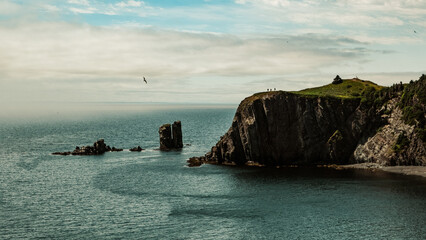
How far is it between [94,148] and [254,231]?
337 ft

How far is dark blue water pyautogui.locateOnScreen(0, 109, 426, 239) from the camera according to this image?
74312 millimetres

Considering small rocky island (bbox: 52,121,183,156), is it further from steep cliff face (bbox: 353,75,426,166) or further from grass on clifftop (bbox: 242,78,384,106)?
steep cliff face (bbox: 353,75,426,166)

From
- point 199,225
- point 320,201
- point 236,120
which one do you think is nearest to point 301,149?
point 236,120

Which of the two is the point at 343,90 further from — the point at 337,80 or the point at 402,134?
the point at 402,134

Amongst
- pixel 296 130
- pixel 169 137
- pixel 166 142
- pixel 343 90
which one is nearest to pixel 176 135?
pixel 169 137

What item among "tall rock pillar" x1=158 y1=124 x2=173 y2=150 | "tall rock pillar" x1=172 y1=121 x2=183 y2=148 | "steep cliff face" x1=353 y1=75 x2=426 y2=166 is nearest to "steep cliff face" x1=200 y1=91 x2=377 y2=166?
"steep cliff face" x1=353 y1=75 x2=426 y2=166

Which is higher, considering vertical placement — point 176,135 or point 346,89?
point 346,89

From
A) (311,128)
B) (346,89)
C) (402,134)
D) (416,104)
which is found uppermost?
(346,89)

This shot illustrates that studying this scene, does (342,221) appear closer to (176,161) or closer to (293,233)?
(293,233)

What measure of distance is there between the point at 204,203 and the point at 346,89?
78.3m

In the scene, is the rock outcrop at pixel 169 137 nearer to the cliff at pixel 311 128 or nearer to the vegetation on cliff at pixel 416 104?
the cliff at pixel 311 128

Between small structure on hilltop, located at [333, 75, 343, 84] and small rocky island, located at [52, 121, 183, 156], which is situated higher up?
small structure on hilltop, located at [333, 75, 343, 84]

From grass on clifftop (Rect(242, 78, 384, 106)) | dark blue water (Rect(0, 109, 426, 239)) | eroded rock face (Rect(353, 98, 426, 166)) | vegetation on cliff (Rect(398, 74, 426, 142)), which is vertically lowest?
dark blue water (Rect(0, 109, 426, 239))

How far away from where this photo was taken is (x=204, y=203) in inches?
3612
